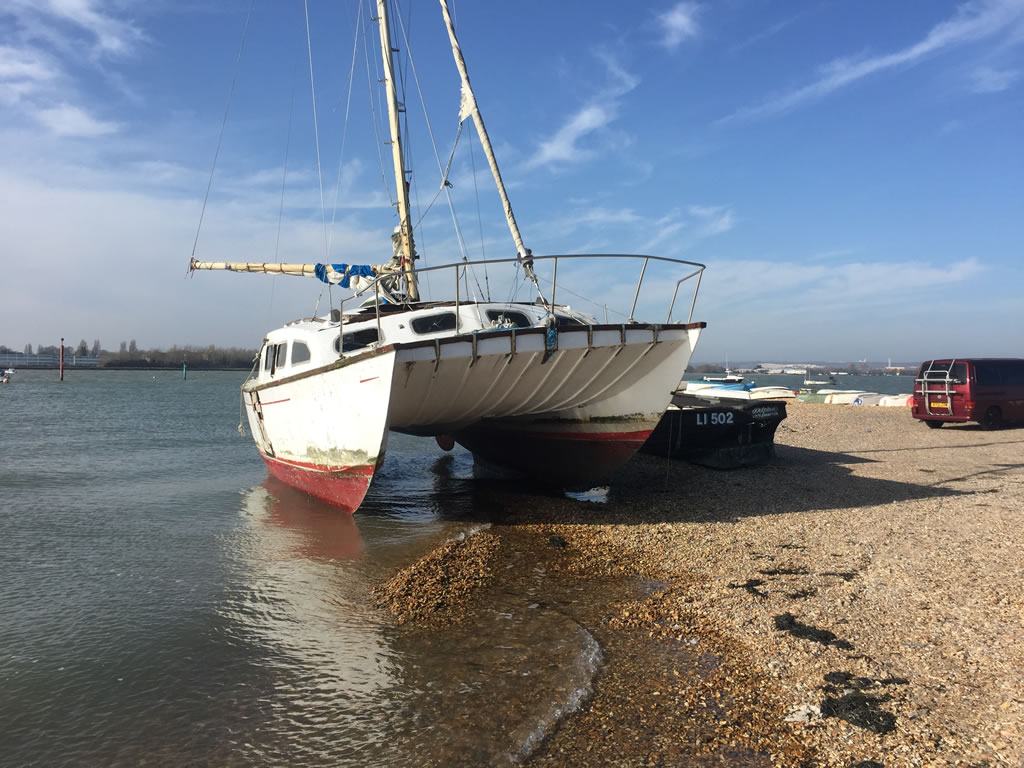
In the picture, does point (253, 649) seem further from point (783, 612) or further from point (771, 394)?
point (771, 394)

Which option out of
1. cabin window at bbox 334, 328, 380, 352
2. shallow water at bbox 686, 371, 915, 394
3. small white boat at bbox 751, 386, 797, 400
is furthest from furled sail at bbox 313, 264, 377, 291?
shallow water at bbox 686, 371, 915, 394

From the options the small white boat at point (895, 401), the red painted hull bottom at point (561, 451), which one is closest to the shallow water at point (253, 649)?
the red painted hull bottom at point (561, 451)

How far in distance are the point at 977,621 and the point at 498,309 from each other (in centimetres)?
700

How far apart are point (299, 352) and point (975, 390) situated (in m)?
17.0

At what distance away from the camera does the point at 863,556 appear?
617cm

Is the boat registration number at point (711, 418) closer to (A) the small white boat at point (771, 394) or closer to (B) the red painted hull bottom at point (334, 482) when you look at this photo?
(B) the red painted hull bottom at point (334, 482)

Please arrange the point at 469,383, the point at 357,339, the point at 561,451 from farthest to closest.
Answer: the point at 561,451 < the point at 357,339 < the point at 469,383

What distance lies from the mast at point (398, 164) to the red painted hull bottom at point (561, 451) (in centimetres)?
352

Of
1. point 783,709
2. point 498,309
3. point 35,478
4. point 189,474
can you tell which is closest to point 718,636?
point 783,709

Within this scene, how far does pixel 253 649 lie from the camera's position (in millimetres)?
5016

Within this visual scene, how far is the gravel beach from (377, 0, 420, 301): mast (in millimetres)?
5975

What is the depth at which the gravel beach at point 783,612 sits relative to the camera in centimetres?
336

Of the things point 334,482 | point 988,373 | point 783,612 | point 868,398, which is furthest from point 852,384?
point 783,612

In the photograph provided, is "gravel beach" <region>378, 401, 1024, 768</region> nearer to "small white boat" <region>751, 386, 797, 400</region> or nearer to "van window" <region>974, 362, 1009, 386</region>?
"van window" <region>974, 362, 1009, 386</region>
